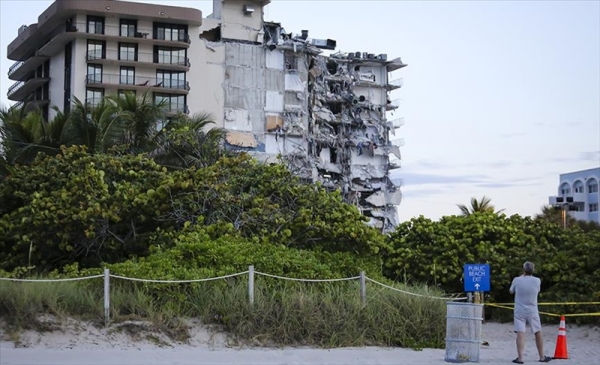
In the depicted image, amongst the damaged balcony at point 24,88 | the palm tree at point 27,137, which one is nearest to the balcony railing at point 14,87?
the damaged balcony at point 24,88

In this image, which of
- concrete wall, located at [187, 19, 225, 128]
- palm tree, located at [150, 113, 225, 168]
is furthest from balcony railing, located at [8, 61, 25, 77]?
palm tree, located at [150, 113, 225, 168]

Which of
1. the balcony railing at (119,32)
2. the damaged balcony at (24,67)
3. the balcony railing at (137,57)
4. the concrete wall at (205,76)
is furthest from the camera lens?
the damaged balcony at (24,67)

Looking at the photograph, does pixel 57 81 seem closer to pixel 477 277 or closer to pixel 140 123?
pixel 140 123

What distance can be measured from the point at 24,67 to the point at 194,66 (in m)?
15.4

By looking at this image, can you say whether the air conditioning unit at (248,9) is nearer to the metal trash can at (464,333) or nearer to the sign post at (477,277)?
the sign post at (477,277)

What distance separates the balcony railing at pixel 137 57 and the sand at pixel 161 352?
54443mm

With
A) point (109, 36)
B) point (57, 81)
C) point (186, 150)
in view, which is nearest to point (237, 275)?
point (186, 150)

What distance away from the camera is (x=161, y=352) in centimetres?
1459

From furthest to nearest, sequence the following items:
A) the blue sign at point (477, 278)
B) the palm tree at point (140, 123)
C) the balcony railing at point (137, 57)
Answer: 1. the balcony railing at point (137, 57)
2. the palm tree at point (140, 123)
3. the blue sign at point (477, 278)

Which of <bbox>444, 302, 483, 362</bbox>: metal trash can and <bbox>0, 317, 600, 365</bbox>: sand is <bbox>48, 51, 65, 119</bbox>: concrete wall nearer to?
<bbox>0, 317, 600, 365</bbox>: sand

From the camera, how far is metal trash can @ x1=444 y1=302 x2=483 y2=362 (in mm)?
15531

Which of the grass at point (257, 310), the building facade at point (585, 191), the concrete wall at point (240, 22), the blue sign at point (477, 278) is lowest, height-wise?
the grass at point (257, 310)

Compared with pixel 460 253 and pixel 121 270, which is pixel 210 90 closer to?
pixel 460 253

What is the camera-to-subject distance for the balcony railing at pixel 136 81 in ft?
221
